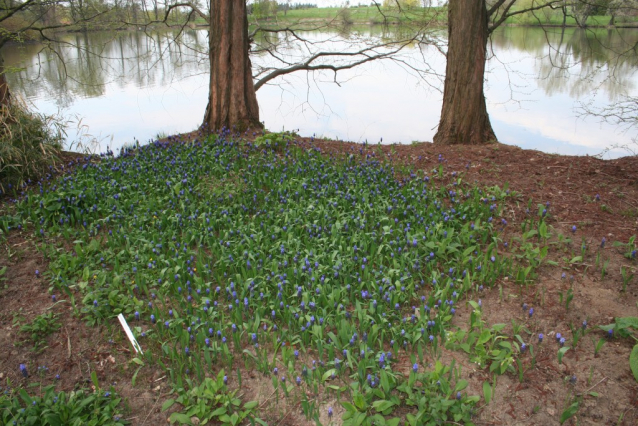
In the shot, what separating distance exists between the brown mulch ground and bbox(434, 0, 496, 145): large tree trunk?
1.37m

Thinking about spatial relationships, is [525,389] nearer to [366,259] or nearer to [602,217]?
[366,259]

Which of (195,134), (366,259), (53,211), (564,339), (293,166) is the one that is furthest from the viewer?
(195,134)

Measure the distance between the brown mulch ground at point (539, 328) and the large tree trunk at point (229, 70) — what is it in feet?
10.5

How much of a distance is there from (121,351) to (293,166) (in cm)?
291

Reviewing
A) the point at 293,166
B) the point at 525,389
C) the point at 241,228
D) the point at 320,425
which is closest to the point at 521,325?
the point at 525,389

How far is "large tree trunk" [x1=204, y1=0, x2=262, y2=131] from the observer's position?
21.2ft

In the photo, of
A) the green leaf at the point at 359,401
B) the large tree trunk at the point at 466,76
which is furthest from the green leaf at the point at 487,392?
the large tree trunk at the point at 466,76

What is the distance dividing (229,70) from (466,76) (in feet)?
10.3

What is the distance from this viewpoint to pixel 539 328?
122 inches

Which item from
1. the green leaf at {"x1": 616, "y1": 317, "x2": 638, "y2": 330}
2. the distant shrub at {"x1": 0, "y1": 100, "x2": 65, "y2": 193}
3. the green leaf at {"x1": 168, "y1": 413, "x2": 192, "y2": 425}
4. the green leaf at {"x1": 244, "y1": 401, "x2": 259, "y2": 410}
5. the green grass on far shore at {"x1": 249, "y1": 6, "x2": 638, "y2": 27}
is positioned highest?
the green grass on far shore at {"x1": 249, "y1": 6, "x2": 638, "y2": 27}

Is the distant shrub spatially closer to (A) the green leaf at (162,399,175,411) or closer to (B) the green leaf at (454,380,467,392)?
(A) the green leaf at (162,399,175,411)

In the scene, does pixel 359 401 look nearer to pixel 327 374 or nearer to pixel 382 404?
pixel 382 404

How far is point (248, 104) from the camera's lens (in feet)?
22.3

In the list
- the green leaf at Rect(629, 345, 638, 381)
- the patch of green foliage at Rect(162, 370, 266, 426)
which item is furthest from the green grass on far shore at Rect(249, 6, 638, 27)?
the patch of green foliage at Rect(162, 370, 266, 426)
